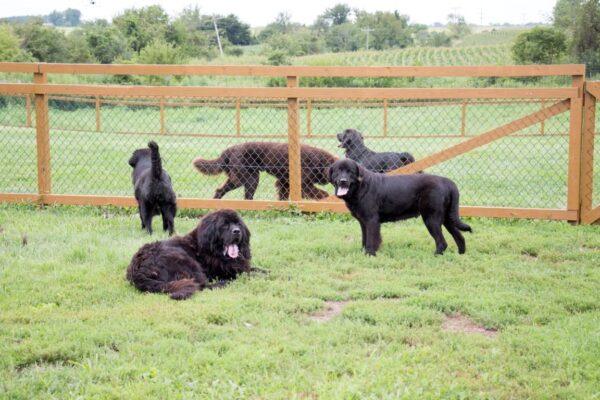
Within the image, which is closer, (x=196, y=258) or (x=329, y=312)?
(x=329, y=312)

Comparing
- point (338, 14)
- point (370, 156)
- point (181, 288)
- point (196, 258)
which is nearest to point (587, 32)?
point (370, 156)

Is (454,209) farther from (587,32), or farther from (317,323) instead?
(587,32)

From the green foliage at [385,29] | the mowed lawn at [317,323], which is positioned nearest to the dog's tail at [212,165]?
the mowed lawn at [317,323]

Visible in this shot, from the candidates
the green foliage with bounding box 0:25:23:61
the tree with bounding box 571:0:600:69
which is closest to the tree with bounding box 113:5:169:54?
the green foliage with bounding box 0:25:23:61

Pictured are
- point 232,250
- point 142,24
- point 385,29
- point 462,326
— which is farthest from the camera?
point 385,29

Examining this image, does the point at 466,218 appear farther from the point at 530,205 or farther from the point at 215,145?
the point at 215,145

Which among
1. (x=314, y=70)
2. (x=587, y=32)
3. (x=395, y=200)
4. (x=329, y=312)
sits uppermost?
(x=587, y=32)

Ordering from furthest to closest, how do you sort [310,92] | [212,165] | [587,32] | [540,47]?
1. [540,47]
2. [587,32]
3. [212,165]
4. [310,92]

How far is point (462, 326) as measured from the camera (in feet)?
18.0

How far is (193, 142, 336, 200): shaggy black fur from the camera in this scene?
10.2 m

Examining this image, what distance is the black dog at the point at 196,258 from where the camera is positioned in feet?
20.7

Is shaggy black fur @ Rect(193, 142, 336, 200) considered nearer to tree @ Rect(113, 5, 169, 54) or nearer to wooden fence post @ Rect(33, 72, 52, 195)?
wooden fence post @ Rect(33, 72, 52, 195)

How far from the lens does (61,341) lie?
5016 millimetres

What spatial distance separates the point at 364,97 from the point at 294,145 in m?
1.10
